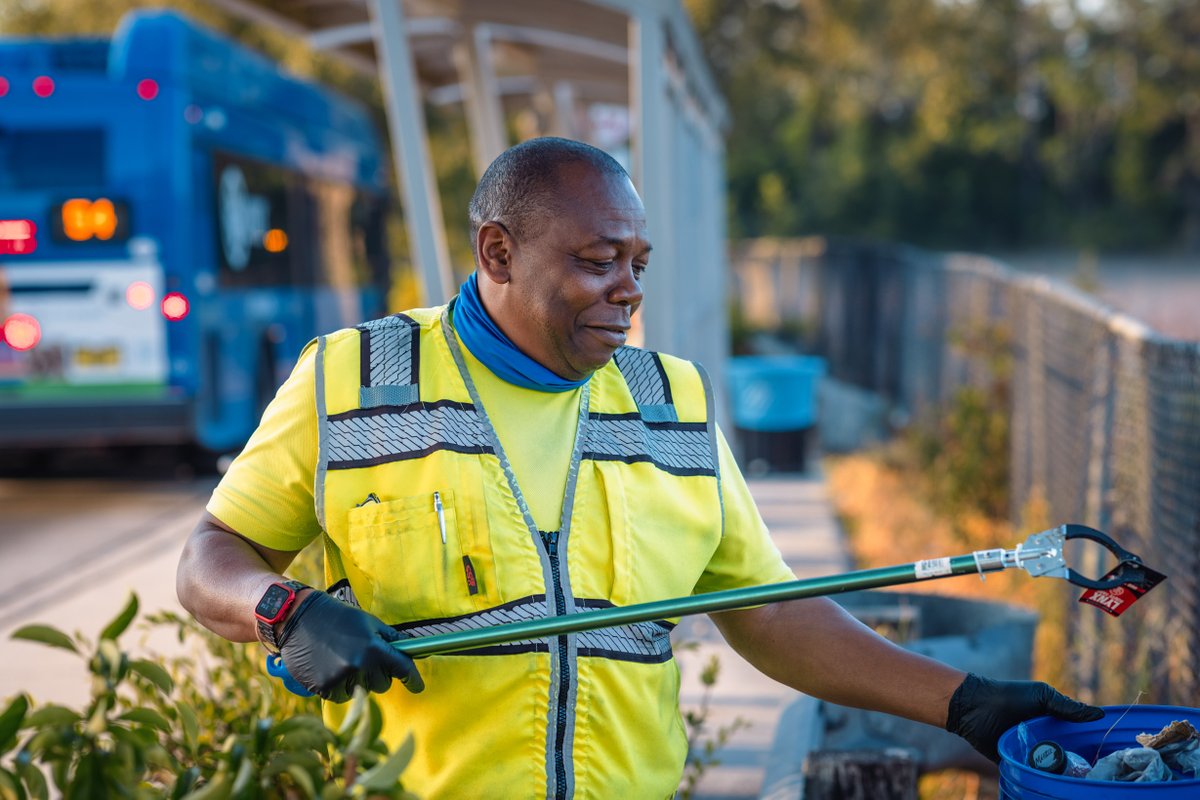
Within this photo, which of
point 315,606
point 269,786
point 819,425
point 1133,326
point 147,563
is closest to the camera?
point 269,786

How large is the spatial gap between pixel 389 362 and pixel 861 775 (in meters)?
1.68

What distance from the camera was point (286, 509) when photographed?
2438 millimetres

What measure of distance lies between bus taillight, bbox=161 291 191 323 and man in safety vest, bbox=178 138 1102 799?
8123mm

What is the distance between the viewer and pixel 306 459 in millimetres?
2424

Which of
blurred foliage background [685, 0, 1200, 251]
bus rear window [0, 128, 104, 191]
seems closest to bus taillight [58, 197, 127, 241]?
bus rear window [0, 128, 104, 191]

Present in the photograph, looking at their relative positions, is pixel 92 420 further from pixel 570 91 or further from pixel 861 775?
pixel 861 775

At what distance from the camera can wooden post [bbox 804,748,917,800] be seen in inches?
139

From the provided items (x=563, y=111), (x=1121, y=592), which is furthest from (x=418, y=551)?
(x=563, y=111)

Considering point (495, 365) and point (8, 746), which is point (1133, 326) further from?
point (8, 746)

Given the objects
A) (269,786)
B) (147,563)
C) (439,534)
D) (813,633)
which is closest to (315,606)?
(439,534)

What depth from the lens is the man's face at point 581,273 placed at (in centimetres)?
247

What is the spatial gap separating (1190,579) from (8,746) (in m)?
3.06

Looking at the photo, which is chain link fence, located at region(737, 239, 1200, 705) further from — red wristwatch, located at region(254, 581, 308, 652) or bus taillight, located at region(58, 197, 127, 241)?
bus taillight, located at region(58, 197, 127, 241)

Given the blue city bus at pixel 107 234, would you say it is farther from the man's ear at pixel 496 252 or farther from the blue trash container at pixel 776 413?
the man's ear at pixel 496 252
